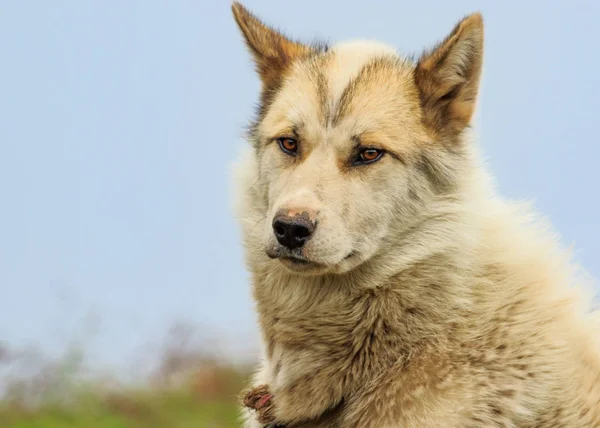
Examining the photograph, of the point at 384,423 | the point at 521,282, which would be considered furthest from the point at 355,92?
the point at 384,423

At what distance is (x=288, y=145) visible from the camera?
457 centimetres

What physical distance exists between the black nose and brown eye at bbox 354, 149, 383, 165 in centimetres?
48

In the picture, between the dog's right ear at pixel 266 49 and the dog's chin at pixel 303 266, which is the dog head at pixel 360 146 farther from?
the dog's right ear at pixel 266 49

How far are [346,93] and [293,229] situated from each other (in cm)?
82

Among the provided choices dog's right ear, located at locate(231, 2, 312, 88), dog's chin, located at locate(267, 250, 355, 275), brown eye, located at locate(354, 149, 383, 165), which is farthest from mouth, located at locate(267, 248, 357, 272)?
dog's right ear, located at locate(231, 2, 312, 88)

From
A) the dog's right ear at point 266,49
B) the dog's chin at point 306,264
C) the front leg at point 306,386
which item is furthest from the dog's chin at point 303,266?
the dog's right ear at point 266,49

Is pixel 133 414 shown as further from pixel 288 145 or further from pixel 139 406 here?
pixel 288 145

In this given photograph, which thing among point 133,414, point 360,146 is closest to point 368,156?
point 360,146

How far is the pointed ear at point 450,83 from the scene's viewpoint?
454cm

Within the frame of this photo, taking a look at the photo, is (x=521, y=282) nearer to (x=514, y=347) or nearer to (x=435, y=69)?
(x=514, y=347)

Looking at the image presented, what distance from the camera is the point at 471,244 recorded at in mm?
4613

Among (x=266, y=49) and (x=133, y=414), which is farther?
(x=133, y=414)

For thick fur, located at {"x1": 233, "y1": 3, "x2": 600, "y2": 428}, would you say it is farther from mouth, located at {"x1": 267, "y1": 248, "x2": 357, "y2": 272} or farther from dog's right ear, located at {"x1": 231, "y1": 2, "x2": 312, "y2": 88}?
dog's right ear, located at {"x1": 231, "y1": 2, "x2": 312, "y2": 88}

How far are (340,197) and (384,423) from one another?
1091mm
